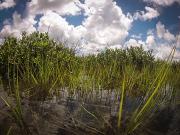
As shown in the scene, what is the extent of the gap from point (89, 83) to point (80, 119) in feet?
4.75

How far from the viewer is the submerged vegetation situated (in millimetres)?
2295

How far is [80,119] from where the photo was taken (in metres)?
2.73

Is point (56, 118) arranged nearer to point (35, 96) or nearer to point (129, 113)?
point (129, 113)

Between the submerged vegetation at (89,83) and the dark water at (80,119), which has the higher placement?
the submerged vegetation at (89,83)

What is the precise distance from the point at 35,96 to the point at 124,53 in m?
9.05

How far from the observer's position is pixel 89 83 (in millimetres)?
4141

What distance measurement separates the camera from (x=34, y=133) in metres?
2.26

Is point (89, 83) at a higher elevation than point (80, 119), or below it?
higher

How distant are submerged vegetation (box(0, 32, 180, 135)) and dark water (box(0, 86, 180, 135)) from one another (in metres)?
0.04

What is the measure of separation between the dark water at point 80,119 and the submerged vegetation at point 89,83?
0.04 meters

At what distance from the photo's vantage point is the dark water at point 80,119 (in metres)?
2.37

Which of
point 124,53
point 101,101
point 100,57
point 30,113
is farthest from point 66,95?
point 124,53

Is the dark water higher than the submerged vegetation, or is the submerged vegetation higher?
the submerged vegetation

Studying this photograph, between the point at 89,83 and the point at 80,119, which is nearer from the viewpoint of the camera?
the point at 80,119
